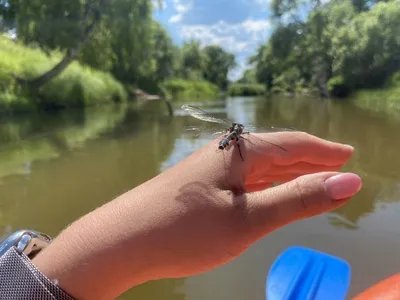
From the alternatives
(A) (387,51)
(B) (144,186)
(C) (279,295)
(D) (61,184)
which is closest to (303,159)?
(B) (144,186)

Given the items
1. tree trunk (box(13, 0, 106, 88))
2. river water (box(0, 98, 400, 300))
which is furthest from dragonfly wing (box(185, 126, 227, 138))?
tree trunk (box(13, 0, 106, 88))

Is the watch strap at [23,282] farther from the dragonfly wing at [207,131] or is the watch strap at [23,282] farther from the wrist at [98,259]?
the dragonfly wing at [207,131]

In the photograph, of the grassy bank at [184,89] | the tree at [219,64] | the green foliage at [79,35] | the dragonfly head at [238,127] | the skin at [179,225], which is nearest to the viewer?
the skin at [179,225]

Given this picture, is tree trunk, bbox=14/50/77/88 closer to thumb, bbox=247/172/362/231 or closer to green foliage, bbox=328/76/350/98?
thumb, bbox=247/172/362/231

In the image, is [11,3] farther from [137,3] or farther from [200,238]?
[200,238]

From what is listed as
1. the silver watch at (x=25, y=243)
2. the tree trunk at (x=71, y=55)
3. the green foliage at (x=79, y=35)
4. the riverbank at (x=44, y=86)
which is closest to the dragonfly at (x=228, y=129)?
the silver watch at (x=25, y=243)
